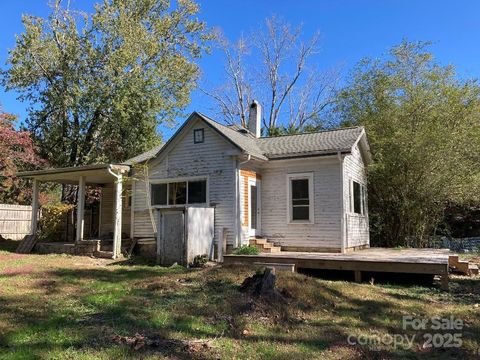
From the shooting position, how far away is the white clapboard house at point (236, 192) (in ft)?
39.3

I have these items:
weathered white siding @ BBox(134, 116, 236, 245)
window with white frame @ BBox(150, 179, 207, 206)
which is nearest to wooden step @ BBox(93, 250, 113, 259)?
weathered white siding @ BBox(134, 116, 236, 245)

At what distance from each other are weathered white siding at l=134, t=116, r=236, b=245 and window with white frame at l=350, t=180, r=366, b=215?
414cm

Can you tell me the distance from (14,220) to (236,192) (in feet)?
48.1

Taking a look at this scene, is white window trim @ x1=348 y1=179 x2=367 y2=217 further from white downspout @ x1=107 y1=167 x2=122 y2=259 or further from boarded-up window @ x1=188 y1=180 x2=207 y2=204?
white downspout @ x1=107 y1=167 x2=122 y2=259

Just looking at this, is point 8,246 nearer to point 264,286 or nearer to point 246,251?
point 246,251

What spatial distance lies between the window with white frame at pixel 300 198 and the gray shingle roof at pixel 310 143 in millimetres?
769

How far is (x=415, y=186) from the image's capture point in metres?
15.3

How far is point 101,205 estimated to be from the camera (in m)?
17.1

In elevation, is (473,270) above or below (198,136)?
below

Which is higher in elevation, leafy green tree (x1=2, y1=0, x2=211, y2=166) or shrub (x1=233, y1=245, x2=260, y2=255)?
leafy green tree (x1=2, y1=0, x2=211, y2=166)

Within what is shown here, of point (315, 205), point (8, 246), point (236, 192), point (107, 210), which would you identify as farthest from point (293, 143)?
point (8, 246)

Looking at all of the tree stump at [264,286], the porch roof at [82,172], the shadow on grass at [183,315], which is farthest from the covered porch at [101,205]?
the tree stump at [264,286]

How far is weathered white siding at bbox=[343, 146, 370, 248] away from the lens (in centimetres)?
1277

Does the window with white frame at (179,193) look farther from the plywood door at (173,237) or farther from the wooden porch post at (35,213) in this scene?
the wooden porch post at (35,213)
